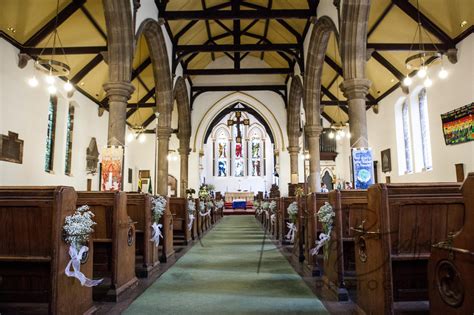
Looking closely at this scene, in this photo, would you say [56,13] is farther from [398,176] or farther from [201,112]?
[398,176]

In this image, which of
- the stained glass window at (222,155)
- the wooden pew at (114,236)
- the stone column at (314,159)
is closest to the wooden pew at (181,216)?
the wooden pew at (114,236)

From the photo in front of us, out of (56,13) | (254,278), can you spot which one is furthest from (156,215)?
(56,13)

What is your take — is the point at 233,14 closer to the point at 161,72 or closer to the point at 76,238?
the point at 161,72

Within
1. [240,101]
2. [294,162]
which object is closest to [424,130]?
[294,162]

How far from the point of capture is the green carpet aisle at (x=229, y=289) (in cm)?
320

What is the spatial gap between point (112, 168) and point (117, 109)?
1.21m

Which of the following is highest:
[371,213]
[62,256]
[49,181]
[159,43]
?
[159,43]

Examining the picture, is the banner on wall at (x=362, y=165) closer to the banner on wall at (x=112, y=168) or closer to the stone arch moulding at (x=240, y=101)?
the banner on wall at (x=112, y=168)

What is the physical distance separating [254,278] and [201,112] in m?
14.3

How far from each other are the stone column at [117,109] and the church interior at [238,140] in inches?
1.1

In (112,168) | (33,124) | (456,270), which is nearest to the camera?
(456,270)

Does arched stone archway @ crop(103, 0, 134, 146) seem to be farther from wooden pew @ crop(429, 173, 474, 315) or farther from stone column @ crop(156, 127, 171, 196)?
wooden pew @ crop(429, 173, 474, 315)

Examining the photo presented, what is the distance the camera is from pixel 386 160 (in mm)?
13383

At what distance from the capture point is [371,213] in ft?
8.93
